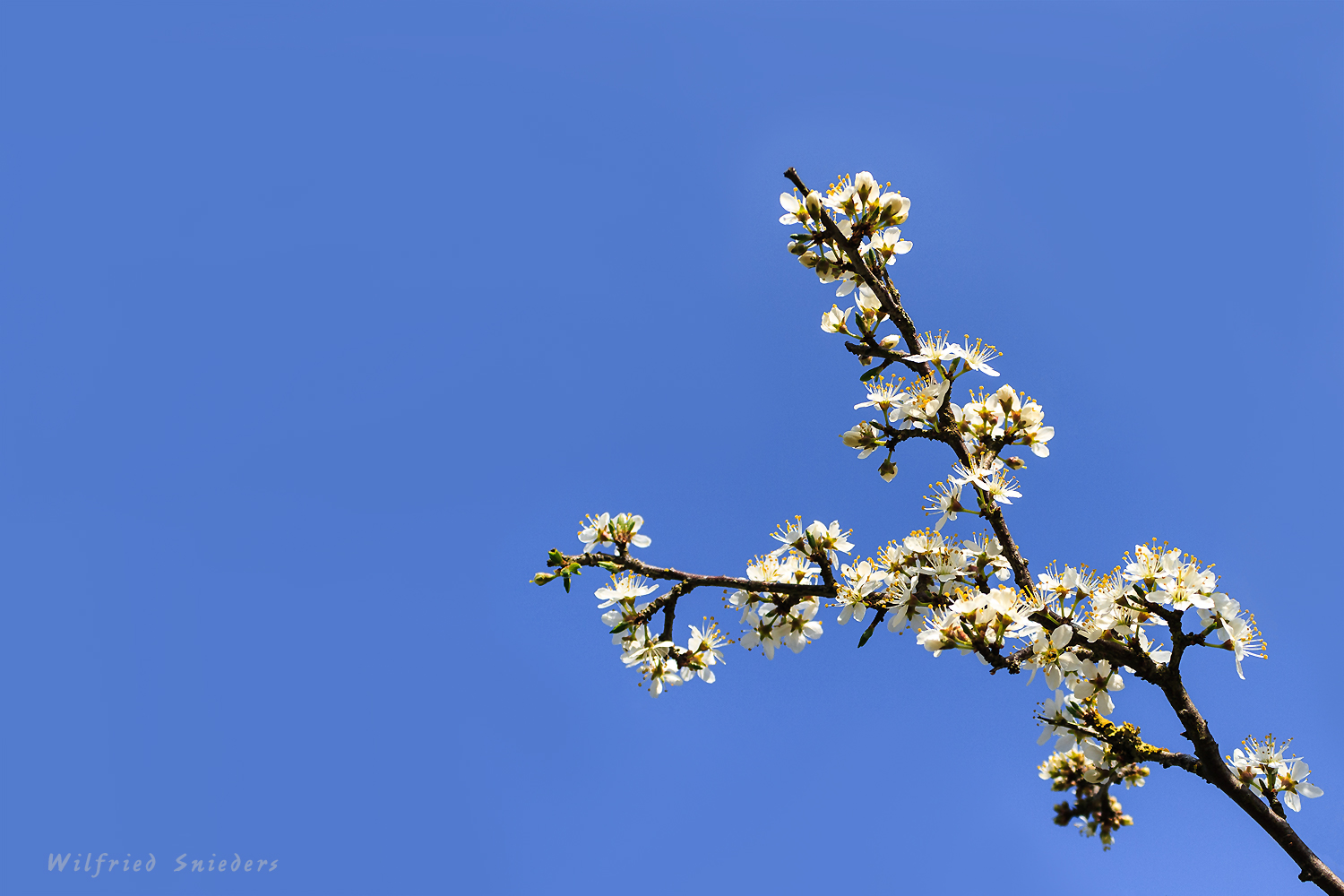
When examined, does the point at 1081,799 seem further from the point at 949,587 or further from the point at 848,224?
the point at 848,224

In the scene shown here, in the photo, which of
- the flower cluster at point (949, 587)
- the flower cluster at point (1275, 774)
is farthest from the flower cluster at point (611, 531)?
the flower cluster at point (1275, 774)

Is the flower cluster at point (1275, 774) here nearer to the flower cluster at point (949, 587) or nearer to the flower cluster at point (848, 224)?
the flower cluster at point (949, 587)

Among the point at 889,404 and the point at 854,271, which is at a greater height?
the point at 854,271

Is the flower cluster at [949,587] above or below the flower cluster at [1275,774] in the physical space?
above

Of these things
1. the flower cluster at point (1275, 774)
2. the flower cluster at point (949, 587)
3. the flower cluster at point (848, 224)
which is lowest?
the flower cluster at point (1275, 774)

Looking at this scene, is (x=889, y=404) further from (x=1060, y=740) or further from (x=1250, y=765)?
(x=1250, y=765)

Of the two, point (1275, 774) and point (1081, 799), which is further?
point (1081, 799)

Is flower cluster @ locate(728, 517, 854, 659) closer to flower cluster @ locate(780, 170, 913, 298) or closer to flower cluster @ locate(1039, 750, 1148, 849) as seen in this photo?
flower cluster @ locate(780, 170, 913, 298)

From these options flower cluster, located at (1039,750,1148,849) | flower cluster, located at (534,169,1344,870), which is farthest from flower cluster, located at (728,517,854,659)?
flower cluster, located at (1039,750,1148,849)

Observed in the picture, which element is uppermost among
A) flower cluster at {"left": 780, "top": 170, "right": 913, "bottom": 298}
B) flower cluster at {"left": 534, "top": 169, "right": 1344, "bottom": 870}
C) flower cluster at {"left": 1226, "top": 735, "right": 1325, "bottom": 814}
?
flower cluster at {"left": 780, "top": 170, "right": 913, "bottom": 298}

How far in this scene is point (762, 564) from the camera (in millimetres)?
4199

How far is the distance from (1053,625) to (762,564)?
1.52 m

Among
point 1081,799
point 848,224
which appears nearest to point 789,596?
point 848,224

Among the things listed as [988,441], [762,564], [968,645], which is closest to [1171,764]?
[968,645]
